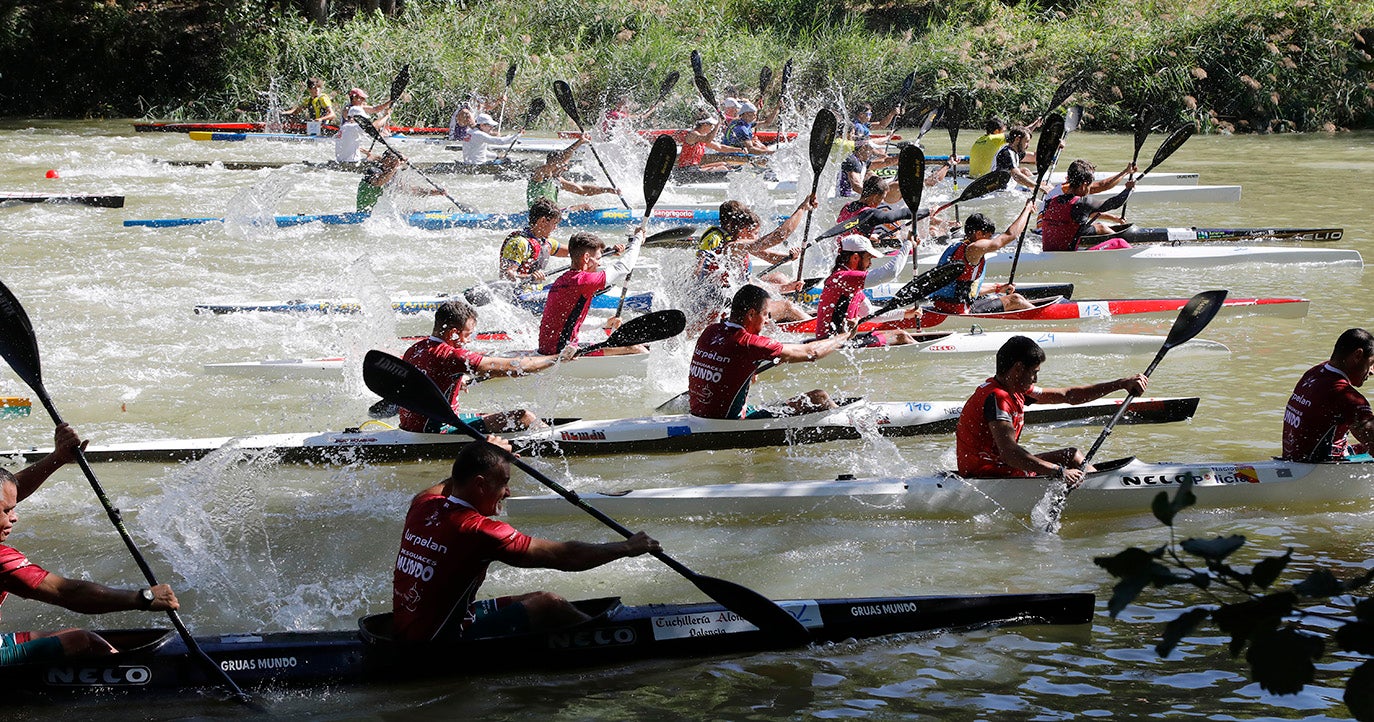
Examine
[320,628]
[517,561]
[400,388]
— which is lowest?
[320,628]

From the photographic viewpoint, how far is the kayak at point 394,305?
10.5 m

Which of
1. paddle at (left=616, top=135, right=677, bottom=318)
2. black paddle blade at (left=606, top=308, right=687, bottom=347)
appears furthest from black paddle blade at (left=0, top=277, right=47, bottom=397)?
paddle at (left=616, top=135, right=677, bottom=318)

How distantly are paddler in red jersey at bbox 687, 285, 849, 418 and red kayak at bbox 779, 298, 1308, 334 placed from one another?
263 centimetres

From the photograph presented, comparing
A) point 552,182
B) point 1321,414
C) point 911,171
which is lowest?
point 1321,414

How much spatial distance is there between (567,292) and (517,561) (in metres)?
4.11

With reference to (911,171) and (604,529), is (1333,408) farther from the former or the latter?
(911,171)

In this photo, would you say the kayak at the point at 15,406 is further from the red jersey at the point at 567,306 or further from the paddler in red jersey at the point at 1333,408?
the paddler in red jersey at the point at 1333,408

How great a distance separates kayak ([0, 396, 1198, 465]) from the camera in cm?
729

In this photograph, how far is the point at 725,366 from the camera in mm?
7324

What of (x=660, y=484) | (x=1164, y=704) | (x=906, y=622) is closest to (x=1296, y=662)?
(x=1164, y=704)

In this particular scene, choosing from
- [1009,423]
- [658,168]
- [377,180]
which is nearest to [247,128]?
[377,180]

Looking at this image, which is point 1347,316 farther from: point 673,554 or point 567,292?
point 673,554

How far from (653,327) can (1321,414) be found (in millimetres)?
3516

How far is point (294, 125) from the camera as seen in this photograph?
883 inches
